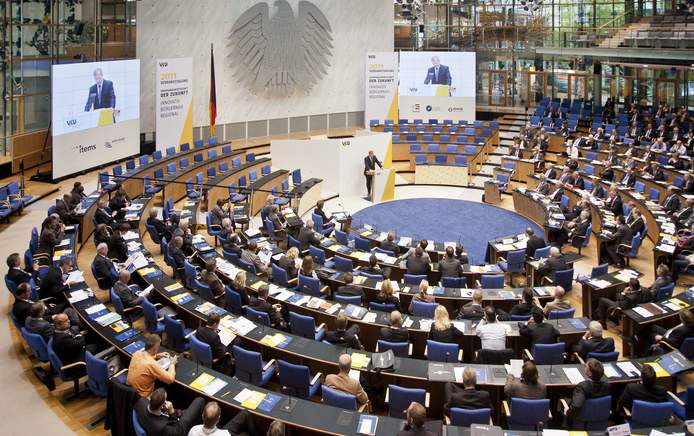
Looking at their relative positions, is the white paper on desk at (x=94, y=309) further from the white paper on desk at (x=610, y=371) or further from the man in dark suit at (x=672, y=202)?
the man in dark suit at (x=672, y=202)

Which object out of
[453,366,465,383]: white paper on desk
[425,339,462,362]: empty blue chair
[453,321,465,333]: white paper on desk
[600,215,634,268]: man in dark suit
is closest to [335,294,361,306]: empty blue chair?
[453,321,465,333]: white paper on desk

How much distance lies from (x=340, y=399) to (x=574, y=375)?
288cm

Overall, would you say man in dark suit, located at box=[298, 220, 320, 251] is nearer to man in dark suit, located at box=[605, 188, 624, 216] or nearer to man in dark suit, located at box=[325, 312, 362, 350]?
man in dark suit, located at box=[325, 312, 362, 350]

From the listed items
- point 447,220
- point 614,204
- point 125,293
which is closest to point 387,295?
point 125,293

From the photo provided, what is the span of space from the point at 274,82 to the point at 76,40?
814 cm

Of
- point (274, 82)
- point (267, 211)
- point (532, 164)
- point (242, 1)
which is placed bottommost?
point (267, 211)

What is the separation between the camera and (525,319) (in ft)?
32.0

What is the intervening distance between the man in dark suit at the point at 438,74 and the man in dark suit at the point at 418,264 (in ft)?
57.0

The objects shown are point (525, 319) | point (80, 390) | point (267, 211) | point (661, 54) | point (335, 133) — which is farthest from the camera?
point (335, 133)

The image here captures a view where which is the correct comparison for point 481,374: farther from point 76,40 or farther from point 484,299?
point 76,40

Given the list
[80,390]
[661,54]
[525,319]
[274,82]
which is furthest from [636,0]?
[80,390]

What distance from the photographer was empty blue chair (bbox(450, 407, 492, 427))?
6.63 metres

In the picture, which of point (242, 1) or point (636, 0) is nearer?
point (242, 1)

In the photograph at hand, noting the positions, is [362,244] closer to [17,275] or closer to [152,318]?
[152,318]
